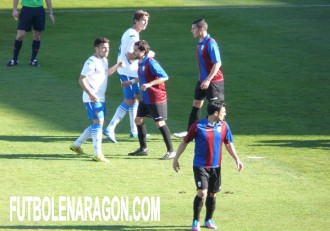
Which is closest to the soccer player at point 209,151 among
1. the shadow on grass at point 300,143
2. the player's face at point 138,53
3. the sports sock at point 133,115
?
the player's face at point 138,53

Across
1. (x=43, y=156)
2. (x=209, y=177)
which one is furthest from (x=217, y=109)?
(x=43, y=156)

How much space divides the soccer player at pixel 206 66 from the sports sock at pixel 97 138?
188 cm

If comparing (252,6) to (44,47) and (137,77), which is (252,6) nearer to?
(44,47)

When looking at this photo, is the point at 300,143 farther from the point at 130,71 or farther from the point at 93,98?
the point at 93,98

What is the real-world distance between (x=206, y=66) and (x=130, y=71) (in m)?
1.52

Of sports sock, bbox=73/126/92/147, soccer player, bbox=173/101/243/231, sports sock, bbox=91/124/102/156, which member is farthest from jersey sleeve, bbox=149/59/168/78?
soccer player, bbox=173/101/243/231

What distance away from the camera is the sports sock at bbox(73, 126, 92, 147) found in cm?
1598

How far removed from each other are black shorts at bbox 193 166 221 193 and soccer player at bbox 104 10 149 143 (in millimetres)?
5179

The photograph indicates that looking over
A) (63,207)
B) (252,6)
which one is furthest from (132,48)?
(252,6)

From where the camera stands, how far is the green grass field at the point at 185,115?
531 inches

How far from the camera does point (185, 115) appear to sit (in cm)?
1956

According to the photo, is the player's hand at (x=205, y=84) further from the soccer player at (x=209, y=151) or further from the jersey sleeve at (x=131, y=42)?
the soccer player at (x=209, y=151)

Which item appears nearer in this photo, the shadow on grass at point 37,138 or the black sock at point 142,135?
the black sock at point 142,135

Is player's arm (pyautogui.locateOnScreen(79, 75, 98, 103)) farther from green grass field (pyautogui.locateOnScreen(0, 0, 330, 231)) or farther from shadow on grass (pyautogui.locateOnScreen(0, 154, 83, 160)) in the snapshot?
shadow on grass (pyautogui.locateOnScreen(0, 154, 83, 160))
